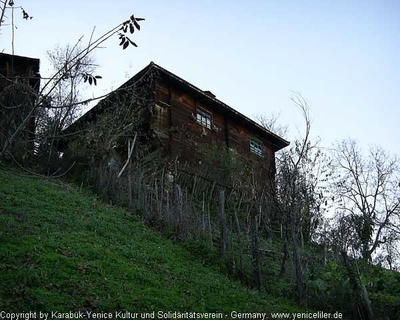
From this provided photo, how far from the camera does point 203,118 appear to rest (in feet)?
76.6

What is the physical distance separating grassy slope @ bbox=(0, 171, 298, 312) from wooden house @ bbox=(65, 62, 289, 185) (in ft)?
24.9

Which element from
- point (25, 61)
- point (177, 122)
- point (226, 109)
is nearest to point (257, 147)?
point (226, 109)

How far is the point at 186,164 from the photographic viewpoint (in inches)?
798

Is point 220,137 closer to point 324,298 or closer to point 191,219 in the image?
point 191,219

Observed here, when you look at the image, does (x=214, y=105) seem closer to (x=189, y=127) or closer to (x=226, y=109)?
(x=226, y=109)

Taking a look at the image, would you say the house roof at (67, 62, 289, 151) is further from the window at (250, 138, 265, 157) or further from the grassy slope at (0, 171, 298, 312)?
the grassy slope at (0, 171, 298, 312)

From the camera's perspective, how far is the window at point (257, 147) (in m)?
25.8

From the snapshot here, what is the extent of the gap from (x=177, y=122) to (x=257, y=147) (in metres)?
6.55

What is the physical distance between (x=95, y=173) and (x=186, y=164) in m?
4.40

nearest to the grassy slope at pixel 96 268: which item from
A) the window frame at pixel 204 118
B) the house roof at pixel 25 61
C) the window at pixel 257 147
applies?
the window frame at pixel 204 118

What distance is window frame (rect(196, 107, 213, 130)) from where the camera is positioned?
2302 cm

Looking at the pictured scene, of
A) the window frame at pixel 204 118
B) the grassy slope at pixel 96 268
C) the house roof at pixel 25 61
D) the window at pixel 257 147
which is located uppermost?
the house roof at pixel 25 61

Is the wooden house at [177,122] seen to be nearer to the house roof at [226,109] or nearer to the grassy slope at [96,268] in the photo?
the house roof at [226,109]

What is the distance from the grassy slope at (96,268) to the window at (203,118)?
10684 mm
